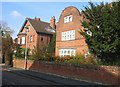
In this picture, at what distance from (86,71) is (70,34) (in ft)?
66.5

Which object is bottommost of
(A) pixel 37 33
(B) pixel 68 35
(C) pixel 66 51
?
(C) pixel 66 51

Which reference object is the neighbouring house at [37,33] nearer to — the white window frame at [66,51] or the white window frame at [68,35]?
the white window frame at [66,51]

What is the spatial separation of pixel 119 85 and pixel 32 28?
43443 mm

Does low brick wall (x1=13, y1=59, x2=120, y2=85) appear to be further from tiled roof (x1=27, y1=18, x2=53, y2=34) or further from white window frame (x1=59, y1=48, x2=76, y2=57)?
tiled roof (x1=27, y1=18, x2=53, y2=34)

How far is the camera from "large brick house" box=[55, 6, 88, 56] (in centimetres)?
4330

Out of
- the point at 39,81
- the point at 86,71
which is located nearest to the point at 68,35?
the point at 86,71

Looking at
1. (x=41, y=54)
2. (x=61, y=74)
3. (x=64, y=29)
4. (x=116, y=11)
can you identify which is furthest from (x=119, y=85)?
(x=64, y=29)

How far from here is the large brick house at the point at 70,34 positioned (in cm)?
4330

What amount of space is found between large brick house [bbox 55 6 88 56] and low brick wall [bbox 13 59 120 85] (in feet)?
28.2

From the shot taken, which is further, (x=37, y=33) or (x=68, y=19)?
(x=37, y=33)

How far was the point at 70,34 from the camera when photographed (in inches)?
1815

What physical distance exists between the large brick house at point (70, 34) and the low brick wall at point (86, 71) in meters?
8.60

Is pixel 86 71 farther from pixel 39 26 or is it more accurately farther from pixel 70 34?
pixel 39 26

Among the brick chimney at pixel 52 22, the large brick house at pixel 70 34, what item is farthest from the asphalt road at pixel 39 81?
the brick chimney at pixel 52 22
